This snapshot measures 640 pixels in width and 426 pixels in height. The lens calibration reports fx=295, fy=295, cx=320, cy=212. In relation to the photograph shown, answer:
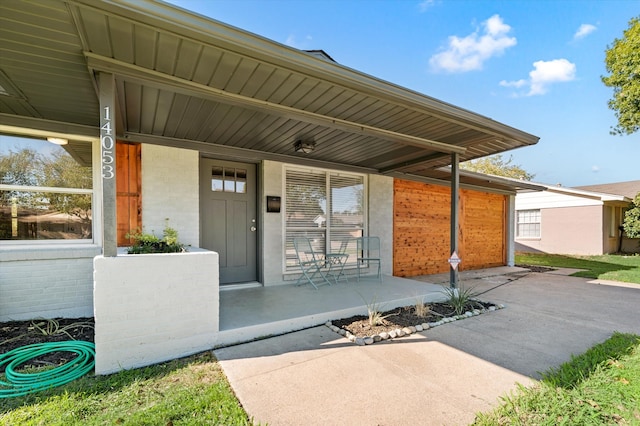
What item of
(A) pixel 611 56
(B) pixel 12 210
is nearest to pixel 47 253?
(B) pixel 12 210

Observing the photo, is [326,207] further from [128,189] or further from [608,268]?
[608,268]

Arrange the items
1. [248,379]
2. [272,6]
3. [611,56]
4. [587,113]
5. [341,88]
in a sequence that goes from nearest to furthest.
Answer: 1. [248,379]
2. [341,88]
3. [272,6]
4. [611,56]
5. [587,113]

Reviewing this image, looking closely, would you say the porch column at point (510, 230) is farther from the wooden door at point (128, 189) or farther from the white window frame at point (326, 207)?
the wooden door at point (128, 189)

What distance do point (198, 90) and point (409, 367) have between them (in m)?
3.01

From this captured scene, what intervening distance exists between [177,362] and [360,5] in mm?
7003

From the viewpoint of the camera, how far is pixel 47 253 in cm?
331

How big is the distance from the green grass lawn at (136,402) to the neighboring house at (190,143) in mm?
599

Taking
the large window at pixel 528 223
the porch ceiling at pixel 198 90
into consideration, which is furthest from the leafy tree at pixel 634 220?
the porch ceiling at pixel 198 90

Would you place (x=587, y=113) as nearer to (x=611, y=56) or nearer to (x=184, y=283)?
(x=611, y=56)

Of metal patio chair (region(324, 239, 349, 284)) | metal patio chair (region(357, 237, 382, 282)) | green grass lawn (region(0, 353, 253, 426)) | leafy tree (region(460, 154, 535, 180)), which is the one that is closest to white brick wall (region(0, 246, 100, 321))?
green grass lawn (region(0, 353, 253, 426))

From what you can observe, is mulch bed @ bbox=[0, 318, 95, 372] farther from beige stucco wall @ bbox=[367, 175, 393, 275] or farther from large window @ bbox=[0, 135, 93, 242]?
beige stucco wall @ bbox=[367, 175, 393, 275]

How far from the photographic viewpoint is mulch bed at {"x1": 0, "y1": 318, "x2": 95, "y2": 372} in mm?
2484

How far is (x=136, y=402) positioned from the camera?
191 cm

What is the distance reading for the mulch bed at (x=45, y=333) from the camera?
2484 millimetres
